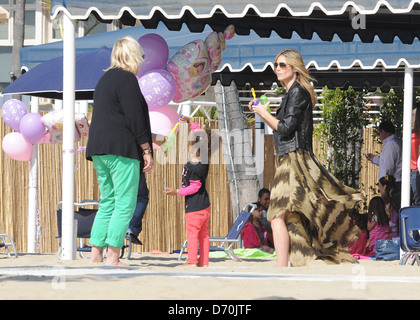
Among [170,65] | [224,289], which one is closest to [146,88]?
[170,65]

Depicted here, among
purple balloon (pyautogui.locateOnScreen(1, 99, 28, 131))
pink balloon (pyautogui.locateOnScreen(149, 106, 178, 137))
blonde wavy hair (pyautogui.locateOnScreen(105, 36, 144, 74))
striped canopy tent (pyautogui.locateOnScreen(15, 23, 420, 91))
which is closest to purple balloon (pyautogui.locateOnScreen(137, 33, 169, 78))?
pink balloon (pyautogui.locateOnScreen(149, 106, 178, 137))

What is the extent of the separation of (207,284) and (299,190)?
1684 millimetres

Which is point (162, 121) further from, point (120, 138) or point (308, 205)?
point (308, 205)

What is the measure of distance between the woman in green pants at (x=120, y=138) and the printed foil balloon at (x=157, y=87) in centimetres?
131

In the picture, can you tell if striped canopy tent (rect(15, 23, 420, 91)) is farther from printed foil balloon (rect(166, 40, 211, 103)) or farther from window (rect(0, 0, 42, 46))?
window (rect(0, 0, 42, 46))

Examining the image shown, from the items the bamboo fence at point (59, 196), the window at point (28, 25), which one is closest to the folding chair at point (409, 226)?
the bamboo fence at point (59, 196)

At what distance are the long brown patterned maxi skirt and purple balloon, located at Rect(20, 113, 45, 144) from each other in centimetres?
383

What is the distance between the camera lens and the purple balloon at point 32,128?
963cm

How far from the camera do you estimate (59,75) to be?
9555 mm

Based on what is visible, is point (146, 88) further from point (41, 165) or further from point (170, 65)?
point (41, 165)

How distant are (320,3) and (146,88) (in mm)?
1681

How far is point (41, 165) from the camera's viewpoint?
12.2 metres

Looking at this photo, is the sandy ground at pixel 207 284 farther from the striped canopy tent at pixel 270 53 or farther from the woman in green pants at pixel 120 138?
the striped canopy tent at pixel 270 53

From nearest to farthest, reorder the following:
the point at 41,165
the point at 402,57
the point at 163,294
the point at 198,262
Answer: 1. the point at 163,294
2. the point at 198,262
3. the point at 402,57
4. the point at 41,165
